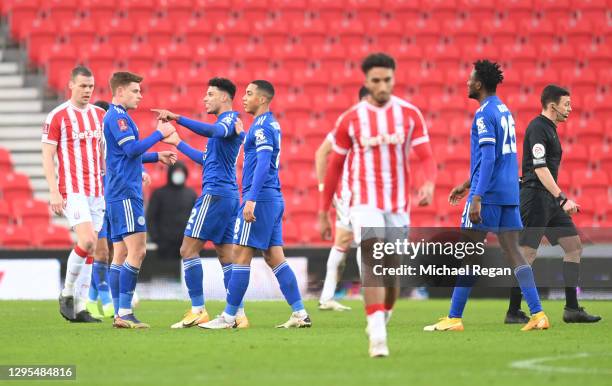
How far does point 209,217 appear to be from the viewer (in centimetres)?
977

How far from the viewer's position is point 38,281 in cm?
1491

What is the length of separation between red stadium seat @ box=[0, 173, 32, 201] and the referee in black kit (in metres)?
9.45

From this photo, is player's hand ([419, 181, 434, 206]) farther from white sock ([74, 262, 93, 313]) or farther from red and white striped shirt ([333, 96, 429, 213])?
white sock ([74, 262, 93, 313])

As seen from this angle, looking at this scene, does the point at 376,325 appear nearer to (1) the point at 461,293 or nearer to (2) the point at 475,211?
(2) the point at 475,211

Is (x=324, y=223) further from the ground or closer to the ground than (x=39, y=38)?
closer to the ground

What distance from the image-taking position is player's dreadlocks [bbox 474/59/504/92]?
919 centimetres

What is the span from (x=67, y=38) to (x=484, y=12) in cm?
837

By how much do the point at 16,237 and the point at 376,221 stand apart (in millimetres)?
10254

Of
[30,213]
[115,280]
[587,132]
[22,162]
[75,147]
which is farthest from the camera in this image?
[587,132]

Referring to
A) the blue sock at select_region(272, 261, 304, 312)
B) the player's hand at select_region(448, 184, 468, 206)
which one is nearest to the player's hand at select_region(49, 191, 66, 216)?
the blue sock at select_region(272, 261, 304, 312)

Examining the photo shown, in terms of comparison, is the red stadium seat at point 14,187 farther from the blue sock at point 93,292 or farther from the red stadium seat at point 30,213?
the blue sock at point 93,292

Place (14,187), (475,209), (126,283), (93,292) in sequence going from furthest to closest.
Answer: (14,187), (93,292), (126,283), (475,209)

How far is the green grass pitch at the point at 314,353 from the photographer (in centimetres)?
616

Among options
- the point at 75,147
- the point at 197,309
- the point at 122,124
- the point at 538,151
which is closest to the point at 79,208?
the point at 75,147
